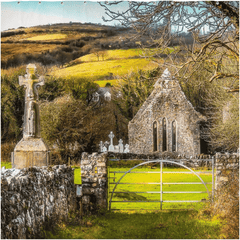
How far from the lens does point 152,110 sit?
23031 millimetres

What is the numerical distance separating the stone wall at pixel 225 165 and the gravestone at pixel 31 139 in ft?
16.2

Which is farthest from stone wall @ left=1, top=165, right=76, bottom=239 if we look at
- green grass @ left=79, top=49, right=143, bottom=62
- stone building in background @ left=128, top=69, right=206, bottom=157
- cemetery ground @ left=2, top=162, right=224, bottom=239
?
green grass @ left=79, top=49, right=143, bottom=62

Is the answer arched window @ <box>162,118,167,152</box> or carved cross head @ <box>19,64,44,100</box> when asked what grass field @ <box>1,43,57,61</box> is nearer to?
arched window @ <box>162,118,167,152</box>

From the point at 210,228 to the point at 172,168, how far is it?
43.8 feet

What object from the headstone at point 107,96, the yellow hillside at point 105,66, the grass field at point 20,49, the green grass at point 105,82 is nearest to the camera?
the grass field at point 20,49

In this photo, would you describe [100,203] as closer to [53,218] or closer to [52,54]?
[53,218]

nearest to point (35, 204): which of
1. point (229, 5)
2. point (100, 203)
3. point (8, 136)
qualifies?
point (100, 203)

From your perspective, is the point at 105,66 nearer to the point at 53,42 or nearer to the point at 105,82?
the point at 105,82

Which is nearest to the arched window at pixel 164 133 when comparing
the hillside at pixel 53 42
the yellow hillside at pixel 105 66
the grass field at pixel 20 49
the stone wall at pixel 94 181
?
the yellow hillside at pixel 105 66

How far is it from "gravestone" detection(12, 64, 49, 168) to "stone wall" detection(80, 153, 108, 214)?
6.53 ft

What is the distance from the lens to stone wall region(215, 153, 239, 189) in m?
7.41

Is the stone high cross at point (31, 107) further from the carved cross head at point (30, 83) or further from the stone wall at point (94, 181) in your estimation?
the stone wall at point (94, 181)

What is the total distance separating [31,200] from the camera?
4.55 meters

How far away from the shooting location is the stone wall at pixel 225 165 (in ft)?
24.3
